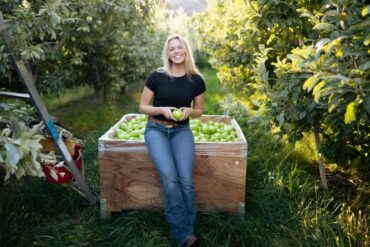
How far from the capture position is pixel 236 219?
11.1 feet

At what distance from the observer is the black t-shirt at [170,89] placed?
3510 mm

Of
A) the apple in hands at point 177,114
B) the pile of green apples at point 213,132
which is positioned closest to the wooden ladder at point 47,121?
the apple in hands at point 177,114

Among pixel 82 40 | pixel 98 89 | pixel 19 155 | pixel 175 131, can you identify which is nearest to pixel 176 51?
Result: pixel 175 131

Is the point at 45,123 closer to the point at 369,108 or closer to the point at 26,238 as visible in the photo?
the point at 26,238

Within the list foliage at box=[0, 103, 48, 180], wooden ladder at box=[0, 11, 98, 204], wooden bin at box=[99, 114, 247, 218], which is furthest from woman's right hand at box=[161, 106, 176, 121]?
foliage at box=[0, 103, 48, 180]

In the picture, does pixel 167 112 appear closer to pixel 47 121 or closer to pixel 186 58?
pixel 186 58

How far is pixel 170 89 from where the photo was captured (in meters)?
3.51

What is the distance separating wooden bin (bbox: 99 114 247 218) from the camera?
11.2 ft

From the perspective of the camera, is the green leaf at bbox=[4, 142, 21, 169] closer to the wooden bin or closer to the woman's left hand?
the wooden bin

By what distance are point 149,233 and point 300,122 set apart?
161cm

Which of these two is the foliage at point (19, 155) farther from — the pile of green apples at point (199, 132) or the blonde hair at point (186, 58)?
the blonde hair at point (186, 58)

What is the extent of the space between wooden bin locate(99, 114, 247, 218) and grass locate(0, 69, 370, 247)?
4.2 inches

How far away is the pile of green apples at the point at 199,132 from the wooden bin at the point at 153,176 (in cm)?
15

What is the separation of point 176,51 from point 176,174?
111 cm
